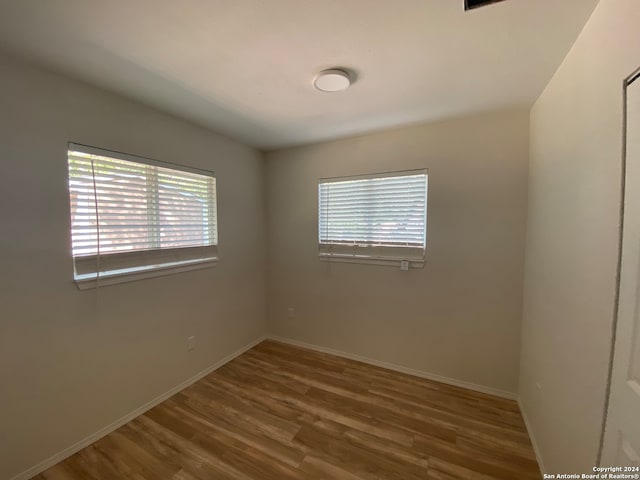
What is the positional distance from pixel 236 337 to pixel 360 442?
176 cm

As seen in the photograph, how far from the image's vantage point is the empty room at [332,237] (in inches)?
42.9

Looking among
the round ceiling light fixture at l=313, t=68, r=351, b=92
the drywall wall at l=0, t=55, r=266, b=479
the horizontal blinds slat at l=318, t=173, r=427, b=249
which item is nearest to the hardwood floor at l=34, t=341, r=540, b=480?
the drywall wall at l=0, t=55, r=266, b=479

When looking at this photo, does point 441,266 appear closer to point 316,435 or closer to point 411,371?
point 411,371

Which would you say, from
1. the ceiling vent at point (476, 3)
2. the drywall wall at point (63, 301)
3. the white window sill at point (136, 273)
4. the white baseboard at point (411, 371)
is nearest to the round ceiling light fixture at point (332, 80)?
the ceiling vent at point (476, 3)

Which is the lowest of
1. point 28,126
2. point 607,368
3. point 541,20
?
point 607,368

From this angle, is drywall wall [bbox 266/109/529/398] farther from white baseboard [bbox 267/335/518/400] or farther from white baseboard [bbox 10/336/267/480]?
white baseboard [bbox 10/336/267/480]

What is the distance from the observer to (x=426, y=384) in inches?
94.4

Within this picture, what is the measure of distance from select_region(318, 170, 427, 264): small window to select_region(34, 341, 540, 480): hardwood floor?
1272 mm

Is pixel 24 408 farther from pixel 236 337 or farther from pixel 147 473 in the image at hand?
pixel 236 337

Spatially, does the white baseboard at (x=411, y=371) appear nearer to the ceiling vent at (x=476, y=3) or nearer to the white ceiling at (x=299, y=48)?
the white ceiling at (x=299, y=48)

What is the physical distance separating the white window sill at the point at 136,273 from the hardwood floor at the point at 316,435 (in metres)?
1.11

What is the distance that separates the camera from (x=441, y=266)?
236 cm

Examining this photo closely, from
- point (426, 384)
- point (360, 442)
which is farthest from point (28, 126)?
point (426, 384)

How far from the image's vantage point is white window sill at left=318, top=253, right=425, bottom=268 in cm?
246
